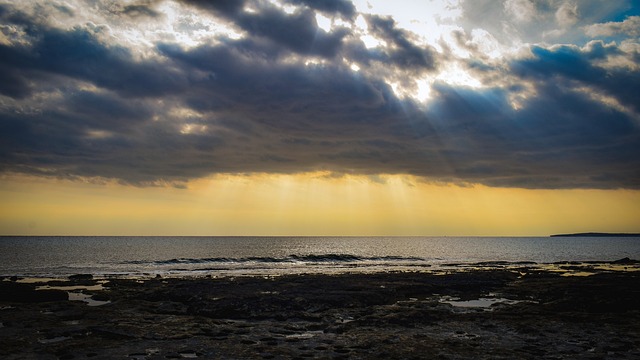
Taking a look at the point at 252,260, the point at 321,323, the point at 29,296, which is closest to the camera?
the point at 321,323

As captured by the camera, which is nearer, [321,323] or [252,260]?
[321,323]

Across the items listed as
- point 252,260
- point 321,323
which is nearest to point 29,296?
point 321,323

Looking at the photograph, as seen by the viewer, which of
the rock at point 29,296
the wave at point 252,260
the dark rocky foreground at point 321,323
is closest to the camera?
the dark rocky foreground at point 321,323

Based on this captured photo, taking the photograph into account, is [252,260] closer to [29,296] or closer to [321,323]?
[29,296]

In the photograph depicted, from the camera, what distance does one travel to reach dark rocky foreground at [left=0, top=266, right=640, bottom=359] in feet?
59.8

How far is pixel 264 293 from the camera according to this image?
35.0m

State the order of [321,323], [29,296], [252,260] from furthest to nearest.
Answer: [252,260] < [29,296] < [321,323]

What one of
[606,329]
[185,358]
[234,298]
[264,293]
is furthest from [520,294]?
[185,358]

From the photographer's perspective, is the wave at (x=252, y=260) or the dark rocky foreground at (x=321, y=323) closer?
the dark rocky foreground at (x=321, y=323)

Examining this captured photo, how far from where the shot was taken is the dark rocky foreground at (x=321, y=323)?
1822 cm

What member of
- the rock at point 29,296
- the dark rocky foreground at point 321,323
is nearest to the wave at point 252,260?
the dark rocky foreground at point 321,323

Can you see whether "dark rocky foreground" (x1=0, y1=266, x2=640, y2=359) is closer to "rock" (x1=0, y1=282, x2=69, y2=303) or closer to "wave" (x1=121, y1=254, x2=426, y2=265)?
"rock" (x1=0, y1=282, x2=69, y2=303)

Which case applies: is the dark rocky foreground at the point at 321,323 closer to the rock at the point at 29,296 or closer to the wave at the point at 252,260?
the rock at the point at 29,296

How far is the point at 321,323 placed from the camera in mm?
24734
